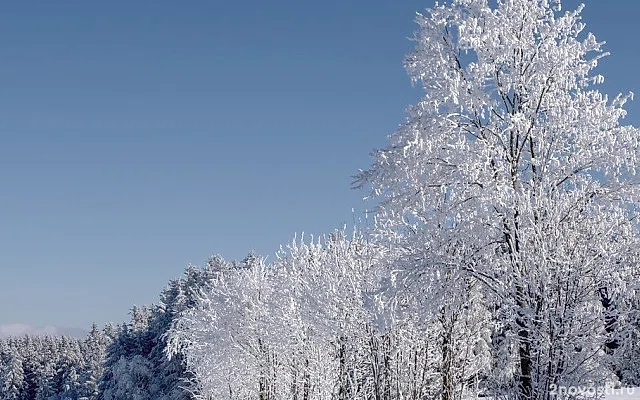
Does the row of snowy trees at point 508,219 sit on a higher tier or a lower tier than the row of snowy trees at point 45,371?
lower

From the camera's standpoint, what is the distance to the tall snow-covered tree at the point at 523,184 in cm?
903

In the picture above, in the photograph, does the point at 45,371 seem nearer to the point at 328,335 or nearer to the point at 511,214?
the point at 328,335

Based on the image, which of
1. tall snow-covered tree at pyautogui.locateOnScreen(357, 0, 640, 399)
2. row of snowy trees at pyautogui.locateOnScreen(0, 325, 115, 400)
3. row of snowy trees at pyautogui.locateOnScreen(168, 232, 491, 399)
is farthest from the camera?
row of snowy trees at pyautogui.locateOnScreen(0, 325, 115, 400)

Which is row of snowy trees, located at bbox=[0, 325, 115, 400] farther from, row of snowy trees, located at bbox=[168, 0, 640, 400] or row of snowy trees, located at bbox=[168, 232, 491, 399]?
row of snowy trees, located at bbox=[168, 0, 640, 400]

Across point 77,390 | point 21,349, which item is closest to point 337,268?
point 77,390

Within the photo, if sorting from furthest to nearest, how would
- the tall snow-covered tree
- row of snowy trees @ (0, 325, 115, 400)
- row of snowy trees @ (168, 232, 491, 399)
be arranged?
row of snowy trees @ (0, 325, 115, 400) < row of snowy trees @ (168, 232, 491, 399) < the tall snow-covered tree

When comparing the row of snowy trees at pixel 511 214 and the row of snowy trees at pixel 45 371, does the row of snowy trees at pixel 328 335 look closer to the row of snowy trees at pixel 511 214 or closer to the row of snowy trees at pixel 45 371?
the row of snowy trees at pixel 511 214

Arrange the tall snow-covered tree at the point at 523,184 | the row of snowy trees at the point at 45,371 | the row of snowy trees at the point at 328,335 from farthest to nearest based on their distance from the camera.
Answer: the row of snowy trees at the point at 45,371
the row of snowy trees at the point at 328,335
the tall snow-covered tree at the point at 523,184

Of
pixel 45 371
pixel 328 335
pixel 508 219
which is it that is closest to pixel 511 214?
pixel 508 219

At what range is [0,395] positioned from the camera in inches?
3600

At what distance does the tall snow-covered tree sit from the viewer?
356 inches

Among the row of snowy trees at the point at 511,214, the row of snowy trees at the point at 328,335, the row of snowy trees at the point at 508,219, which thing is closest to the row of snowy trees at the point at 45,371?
the row of snowy trees at the point at 328,335

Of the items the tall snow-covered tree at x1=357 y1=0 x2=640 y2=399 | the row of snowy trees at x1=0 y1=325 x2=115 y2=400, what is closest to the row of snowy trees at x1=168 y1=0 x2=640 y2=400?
the tall snow-covered tree at x1=357 y1=0 x2=640 y2=399

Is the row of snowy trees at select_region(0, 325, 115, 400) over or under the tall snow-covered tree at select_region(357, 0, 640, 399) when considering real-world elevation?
over
